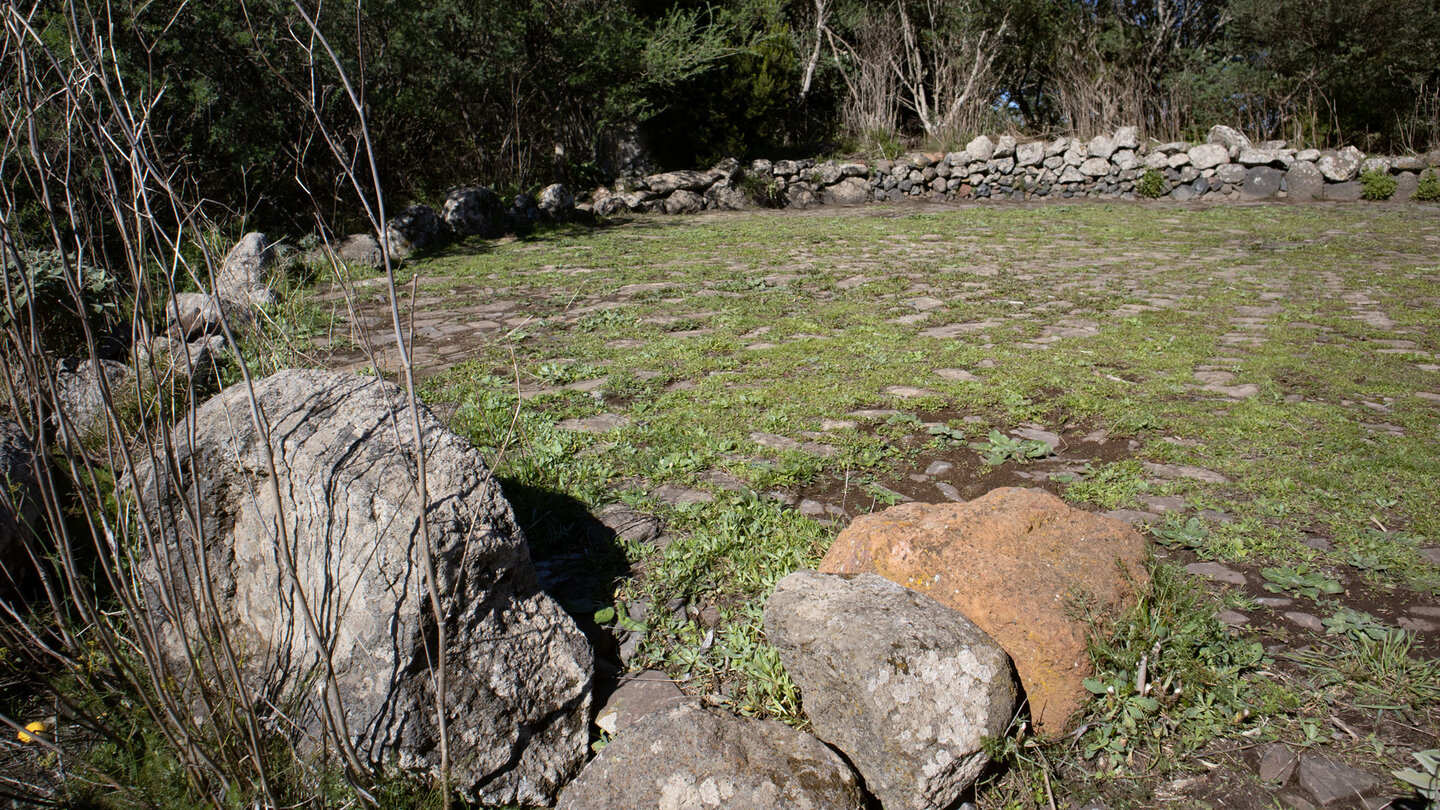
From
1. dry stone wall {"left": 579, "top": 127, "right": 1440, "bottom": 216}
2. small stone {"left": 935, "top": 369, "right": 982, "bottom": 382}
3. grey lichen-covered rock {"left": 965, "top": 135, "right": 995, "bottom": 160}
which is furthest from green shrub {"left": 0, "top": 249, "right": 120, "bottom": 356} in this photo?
grey lichen-covered rock {"left": 965, "top": 135, "right": 995, "bottom": 160}

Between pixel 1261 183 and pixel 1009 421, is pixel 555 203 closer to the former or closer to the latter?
pixel 1009 421

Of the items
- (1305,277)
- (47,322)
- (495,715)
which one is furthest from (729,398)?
(1305,277)

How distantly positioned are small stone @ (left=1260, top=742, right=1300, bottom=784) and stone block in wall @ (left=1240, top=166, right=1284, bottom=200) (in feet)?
44.5

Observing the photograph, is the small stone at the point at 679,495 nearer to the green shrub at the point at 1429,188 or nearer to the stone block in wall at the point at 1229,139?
the green shrub at the point at 1429,188

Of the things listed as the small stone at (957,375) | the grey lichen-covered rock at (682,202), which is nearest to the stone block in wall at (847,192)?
the grey lichen-covered rock at (682,202)

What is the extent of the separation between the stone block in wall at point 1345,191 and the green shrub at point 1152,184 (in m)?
2.22

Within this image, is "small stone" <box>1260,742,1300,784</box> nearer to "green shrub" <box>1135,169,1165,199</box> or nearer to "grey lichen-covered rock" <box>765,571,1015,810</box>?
"grey lichen-covered rock" <box>765,571,1015,810</box>

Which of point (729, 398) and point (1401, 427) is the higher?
point (729, 398)

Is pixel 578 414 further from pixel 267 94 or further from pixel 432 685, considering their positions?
pixel 267 94

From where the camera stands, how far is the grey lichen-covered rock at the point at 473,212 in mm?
10867

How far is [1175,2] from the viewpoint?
16547 mm

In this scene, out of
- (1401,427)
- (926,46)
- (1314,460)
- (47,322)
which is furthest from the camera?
(926,46)

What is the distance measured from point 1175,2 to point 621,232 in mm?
12872

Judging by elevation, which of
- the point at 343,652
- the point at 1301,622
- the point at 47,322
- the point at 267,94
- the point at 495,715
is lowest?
the point at 1301,622
